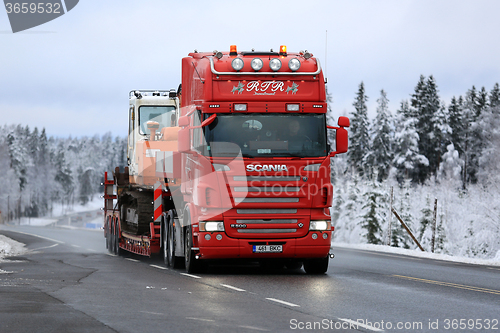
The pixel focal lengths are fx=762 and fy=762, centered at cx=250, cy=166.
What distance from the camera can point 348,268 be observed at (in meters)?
18.0

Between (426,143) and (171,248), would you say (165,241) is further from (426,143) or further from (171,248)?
(426,143)

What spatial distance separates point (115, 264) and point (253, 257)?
18.6 feet

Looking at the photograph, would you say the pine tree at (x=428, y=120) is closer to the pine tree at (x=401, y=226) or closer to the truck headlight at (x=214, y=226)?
the pine tree at (x=401, y=226)

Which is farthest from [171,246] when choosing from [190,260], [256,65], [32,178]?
[32,178]

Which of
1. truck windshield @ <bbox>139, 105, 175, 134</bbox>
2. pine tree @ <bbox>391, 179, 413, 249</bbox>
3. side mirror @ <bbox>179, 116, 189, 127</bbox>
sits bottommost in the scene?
pine tree @ <bbox>391, 179, 413, 249</bbox>

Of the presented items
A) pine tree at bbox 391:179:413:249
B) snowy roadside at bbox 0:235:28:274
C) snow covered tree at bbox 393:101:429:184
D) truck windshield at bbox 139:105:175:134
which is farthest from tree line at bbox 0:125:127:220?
truck windshield at bbox 139:105:175:134

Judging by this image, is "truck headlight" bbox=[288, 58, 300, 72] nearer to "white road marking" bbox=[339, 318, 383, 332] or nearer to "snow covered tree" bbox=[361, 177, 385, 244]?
"white road marking" bbox=[339, 318, 383, 332]

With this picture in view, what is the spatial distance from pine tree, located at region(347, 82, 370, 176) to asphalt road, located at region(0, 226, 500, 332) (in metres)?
85.7

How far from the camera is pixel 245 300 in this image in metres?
11.2

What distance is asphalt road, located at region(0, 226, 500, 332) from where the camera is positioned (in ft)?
29.0

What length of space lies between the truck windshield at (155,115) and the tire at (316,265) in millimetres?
7468

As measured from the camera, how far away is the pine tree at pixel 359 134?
102731mm

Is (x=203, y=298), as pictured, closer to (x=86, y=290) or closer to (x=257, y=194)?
(x=86, y=290)

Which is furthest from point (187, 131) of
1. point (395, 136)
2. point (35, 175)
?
point (35, 175)
